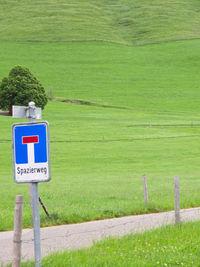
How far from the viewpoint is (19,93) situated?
78875mm

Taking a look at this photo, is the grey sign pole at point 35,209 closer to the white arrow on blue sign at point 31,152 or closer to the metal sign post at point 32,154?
the metal sign post at point 32,154

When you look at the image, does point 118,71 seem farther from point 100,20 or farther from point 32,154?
point 32,154

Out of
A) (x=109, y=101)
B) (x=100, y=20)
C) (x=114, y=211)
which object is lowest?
(x=114, y=211)

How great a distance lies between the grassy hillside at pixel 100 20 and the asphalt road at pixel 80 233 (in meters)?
129

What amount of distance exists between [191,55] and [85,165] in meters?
95.8

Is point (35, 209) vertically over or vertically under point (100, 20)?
under

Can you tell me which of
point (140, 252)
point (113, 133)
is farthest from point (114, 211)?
point (113, 133)

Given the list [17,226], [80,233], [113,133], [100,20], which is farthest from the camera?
[100,20]

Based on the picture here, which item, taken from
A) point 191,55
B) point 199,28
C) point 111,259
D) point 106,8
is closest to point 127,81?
point 191,55

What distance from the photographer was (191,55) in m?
128

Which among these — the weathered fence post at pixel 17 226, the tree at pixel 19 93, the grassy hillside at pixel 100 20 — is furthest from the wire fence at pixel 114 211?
the grassy hillside at pixel 100 20

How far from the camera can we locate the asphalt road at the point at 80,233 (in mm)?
10523

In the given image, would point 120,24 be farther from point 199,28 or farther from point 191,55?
point 191,55

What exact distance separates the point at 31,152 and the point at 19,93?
72.5 m
